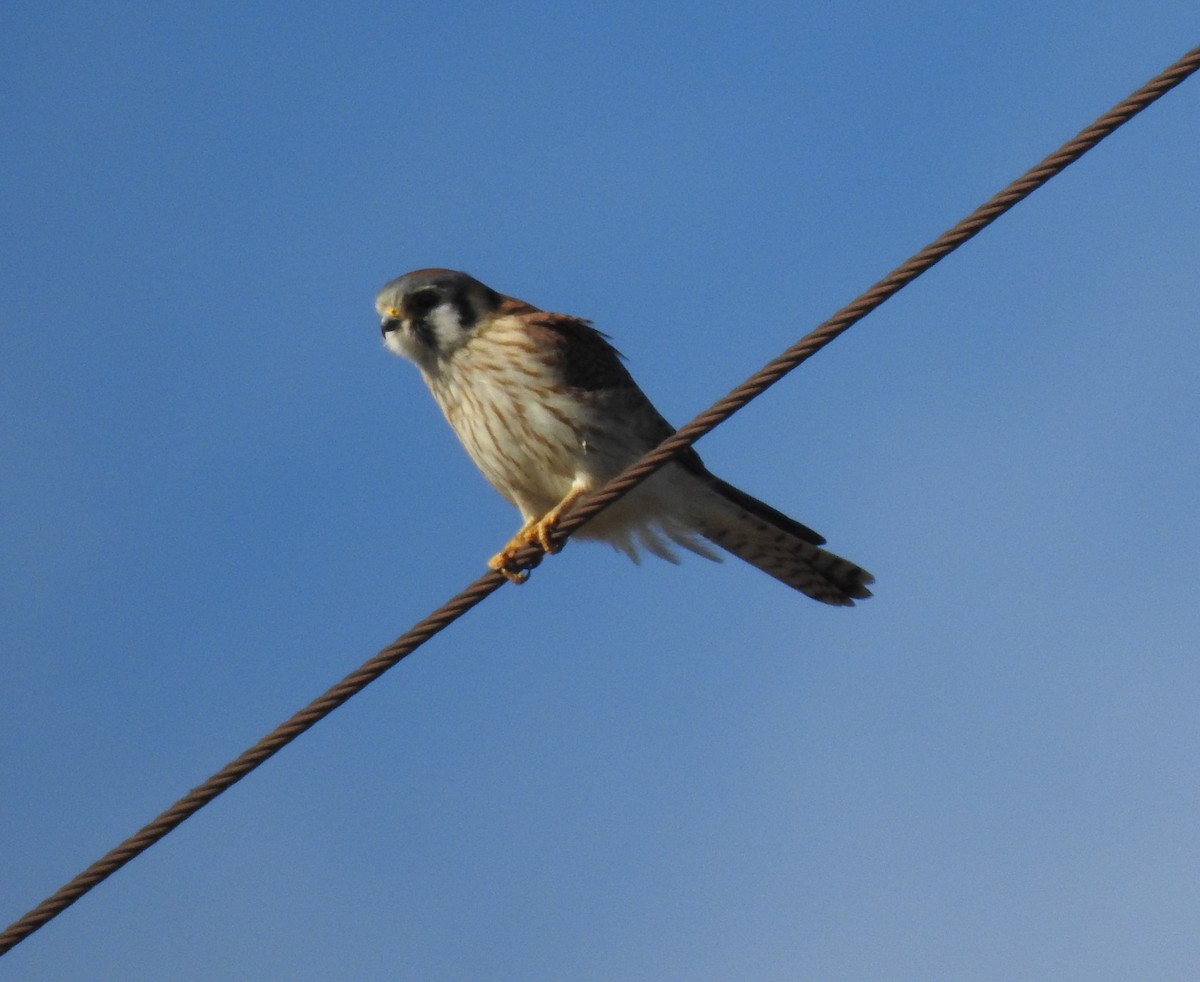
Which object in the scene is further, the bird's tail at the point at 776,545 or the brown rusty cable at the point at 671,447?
the bird's tail at the point at 776,545

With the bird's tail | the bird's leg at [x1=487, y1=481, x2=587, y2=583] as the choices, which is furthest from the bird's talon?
the bird's tail

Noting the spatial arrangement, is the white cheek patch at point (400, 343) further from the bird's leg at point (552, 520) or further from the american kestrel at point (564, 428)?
the bird's leg at point (552, 520)

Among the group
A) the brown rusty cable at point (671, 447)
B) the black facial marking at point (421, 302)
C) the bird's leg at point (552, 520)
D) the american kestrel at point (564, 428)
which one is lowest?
the brown rusty cable at point (671, 447)

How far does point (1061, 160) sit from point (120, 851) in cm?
241

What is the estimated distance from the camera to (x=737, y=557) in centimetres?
589

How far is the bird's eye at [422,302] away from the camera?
5746mm

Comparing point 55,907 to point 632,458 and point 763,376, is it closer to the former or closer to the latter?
point 763,376

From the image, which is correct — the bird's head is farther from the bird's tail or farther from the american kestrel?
the bird's tail

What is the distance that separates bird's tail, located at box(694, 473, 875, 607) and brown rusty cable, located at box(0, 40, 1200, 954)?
1960 millimetres

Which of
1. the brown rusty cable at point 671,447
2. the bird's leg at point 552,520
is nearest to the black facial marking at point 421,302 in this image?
the bird's leg at point 552,520

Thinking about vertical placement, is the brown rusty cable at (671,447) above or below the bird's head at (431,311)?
below

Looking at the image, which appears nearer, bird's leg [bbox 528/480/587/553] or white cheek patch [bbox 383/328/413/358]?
bird's leg [bbox 528/480/587/553]

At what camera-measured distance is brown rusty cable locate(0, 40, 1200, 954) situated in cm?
320

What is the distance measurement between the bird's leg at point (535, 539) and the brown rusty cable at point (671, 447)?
4.01ft
